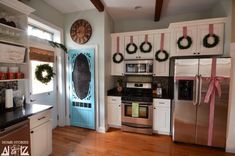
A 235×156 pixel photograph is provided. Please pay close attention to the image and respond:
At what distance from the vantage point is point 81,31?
3.53 m

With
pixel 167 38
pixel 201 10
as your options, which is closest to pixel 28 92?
pixel 167 38

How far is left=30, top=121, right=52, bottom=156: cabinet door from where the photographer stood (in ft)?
6.56

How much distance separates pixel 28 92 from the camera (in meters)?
2.71

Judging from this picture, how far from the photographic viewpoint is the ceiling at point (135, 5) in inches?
120

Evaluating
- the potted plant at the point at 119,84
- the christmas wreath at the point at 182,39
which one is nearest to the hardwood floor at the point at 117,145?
the potted plant at the point at 119,84

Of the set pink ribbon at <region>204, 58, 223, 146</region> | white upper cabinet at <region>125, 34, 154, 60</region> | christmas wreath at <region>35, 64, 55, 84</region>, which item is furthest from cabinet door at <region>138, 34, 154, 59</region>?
christmas wreath at <region>35, 64, 55, 84</region>

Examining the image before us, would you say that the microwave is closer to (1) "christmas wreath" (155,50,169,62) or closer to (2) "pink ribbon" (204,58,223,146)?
(1) "christmas wreath" (155,50,169,62)

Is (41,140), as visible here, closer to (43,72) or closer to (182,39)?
(43,72)

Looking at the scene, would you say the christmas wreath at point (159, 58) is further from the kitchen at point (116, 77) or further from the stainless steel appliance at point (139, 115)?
the stainless steel appliance at point (139, 115)

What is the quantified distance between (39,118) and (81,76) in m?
1.66

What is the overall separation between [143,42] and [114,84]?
1498mm

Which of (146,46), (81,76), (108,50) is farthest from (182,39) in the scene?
(81,76)

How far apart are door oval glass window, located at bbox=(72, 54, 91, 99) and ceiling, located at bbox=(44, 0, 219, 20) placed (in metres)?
1.19

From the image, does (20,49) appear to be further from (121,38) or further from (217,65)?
(217,65)
